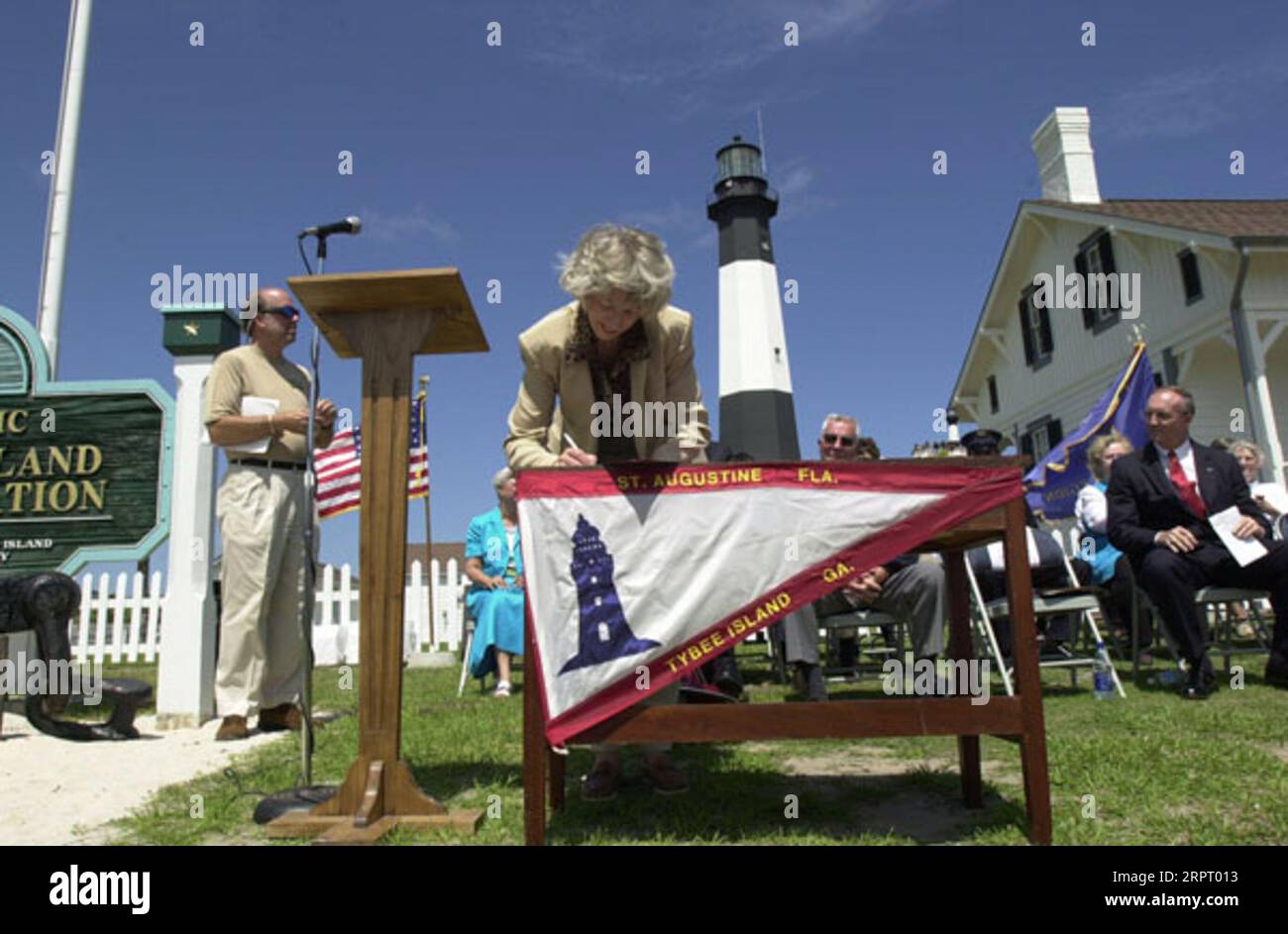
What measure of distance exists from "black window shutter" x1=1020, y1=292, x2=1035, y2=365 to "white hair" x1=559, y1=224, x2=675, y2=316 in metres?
20.6

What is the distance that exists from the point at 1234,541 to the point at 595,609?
457 cm

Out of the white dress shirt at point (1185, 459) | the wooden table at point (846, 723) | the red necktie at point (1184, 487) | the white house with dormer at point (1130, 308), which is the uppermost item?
the white house with dormer at point (1130, 308)

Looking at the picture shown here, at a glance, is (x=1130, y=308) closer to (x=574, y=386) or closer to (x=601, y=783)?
(x=574, y=386)

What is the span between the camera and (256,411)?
4.75 meters

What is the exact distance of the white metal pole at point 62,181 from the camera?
7367 mm

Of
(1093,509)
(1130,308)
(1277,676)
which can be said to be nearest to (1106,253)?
(1130,308)

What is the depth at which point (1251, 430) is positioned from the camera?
14.0 m

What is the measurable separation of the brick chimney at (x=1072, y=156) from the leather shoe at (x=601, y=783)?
19.8 m

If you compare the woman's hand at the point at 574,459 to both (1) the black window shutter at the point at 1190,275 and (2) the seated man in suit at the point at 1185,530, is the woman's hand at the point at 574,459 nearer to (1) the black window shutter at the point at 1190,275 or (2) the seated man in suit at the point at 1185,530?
(2) the seated man in suit at the point at 1185,530

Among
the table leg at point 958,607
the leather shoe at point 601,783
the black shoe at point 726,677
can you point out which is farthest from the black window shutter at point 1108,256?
the leather shoe at point 601,783

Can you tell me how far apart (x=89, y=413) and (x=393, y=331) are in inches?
155

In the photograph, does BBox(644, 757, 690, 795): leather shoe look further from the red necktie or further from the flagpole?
the flagpole

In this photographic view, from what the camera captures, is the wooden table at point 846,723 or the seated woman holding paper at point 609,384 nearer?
the wooden table at point 846,723
